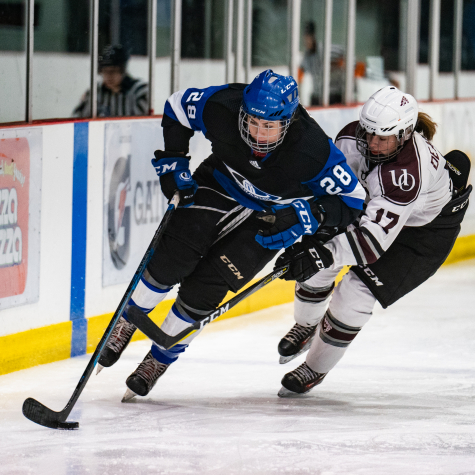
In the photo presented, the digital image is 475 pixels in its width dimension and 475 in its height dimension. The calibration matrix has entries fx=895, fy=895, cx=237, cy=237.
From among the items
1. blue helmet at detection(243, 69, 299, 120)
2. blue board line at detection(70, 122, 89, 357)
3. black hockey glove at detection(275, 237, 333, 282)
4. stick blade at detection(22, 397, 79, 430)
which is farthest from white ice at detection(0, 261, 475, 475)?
blue helmet at detection(243, 69, 299, 120)

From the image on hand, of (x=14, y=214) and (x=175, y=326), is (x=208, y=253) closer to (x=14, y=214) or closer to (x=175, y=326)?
(x=175, y=326)

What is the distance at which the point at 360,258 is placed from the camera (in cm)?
314

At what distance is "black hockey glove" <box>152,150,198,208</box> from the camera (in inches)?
127

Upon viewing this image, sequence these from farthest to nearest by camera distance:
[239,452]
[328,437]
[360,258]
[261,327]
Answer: [261,327] < [360,258] < [328,437] < [239,452]

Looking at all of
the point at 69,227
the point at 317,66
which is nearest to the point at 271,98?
the point at 69,227

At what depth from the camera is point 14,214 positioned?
11.8 ft

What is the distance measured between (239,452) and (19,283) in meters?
1.35

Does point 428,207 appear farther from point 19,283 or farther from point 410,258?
point 19,283

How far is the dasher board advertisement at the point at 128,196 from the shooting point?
13.4ft

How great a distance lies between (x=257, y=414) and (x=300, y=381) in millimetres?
303

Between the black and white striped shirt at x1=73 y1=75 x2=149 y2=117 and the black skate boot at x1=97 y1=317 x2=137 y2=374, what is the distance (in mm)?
1271

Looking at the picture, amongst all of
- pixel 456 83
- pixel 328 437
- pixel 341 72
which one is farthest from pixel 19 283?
pixel 456 83

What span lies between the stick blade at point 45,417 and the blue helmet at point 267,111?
109cm

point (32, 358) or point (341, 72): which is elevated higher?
point (341, 72)
